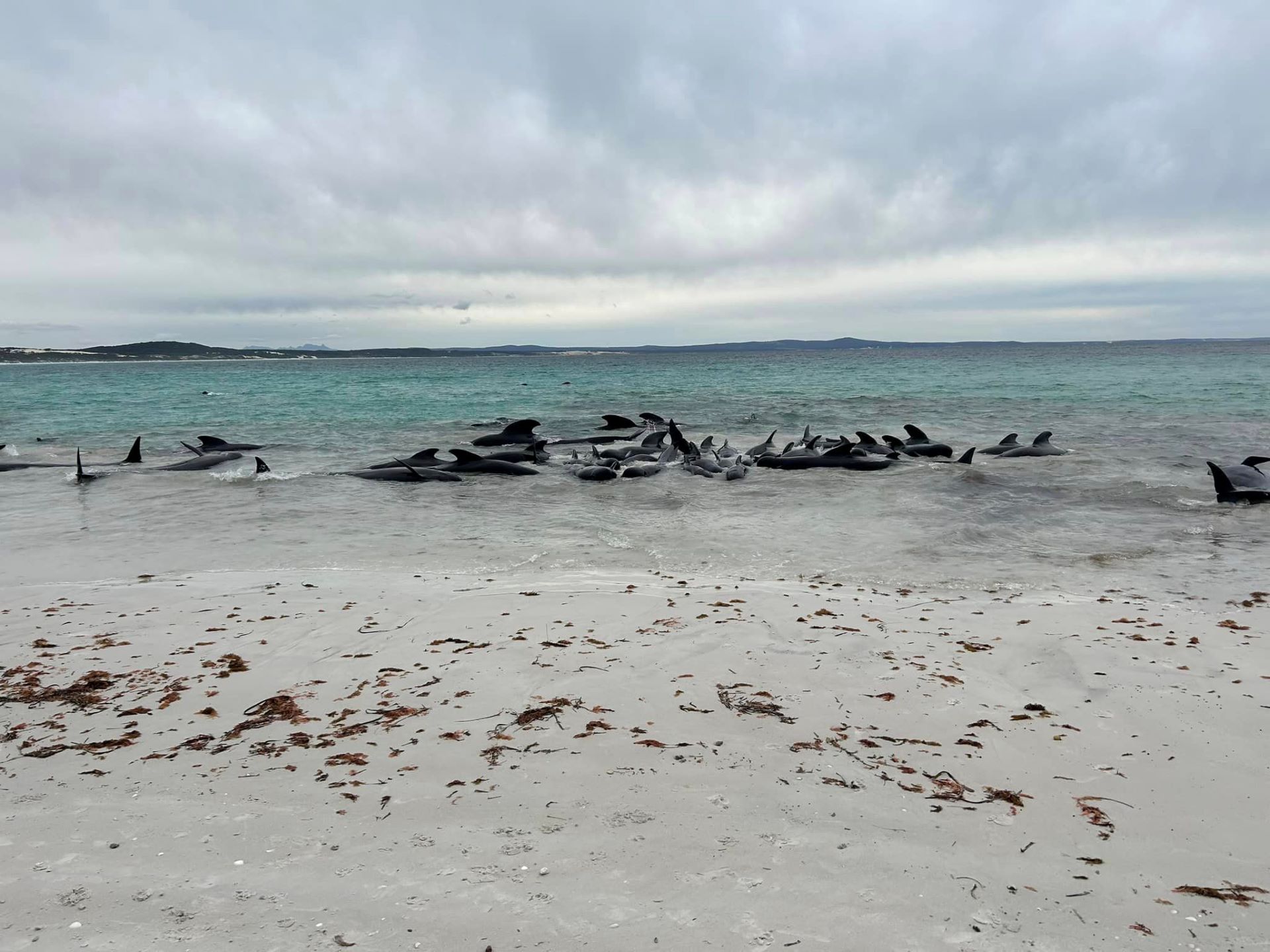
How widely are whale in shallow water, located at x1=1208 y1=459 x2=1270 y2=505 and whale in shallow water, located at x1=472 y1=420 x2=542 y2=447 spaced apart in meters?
14.1

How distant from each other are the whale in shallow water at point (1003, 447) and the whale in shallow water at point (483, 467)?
10539mm

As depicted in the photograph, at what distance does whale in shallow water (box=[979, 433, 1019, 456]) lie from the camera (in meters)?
18.4

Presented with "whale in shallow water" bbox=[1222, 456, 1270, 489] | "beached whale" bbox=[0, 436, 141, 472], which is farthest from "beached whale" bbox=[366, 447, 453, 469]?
"whale in shallow water" bbox=[1222, 456, 1270, 489]

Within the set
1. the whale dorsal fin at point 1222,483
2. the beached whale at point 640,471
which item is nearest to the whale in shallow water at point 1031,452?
the whale dorsal fin at point 1222,483

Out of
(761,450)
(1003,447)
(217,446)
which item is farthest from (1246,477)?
(217,446)

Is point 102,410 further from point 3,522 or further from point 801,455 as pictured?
point 801,455

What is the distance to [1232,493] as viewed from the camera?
11.9m

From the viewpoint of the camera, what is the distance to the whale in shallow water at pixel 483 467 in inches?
629

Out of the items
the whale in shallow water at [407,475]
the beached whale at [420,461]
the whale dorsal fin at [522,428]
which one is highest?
the whale dorsal fin at [522,428]

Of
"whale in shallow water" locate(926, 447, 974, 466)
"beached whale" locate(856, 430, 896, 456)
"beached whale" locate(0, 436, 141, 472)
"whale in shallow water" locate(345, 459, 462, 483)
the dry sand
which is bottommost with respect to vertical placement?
the dry sand

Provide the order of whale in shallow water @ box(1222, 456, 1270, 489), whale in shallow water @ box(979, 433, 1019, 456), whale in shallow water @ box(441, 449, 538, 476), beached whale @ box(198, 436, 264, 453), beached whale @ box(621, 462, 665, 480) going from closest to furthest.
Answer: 1. whale in shallow water @ box(1222, 456, 1270, 489)
2. beached whale @ box(621, 462, 665, 480)
3. whale in shallow water @ box(441, 449, 538, 476)
4. whale in shallow water @ box(979, 433, 1019, 456)
5. beached whale @ box(198, 436, 264, 453)

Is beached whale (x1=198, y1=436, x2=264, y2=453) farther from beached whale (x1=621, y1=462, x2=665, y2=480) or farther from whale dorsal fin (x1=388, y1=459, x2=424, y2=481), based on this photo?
beached whale (x1=621, y1=462, x2=665, y2=480)

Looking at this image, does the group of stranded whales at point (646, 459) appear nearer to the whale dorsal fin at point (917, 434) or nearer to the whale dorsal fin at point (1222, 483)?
the whale dorsal fin at point (917, 434)

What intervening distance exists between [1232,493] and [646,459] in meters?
10.4
